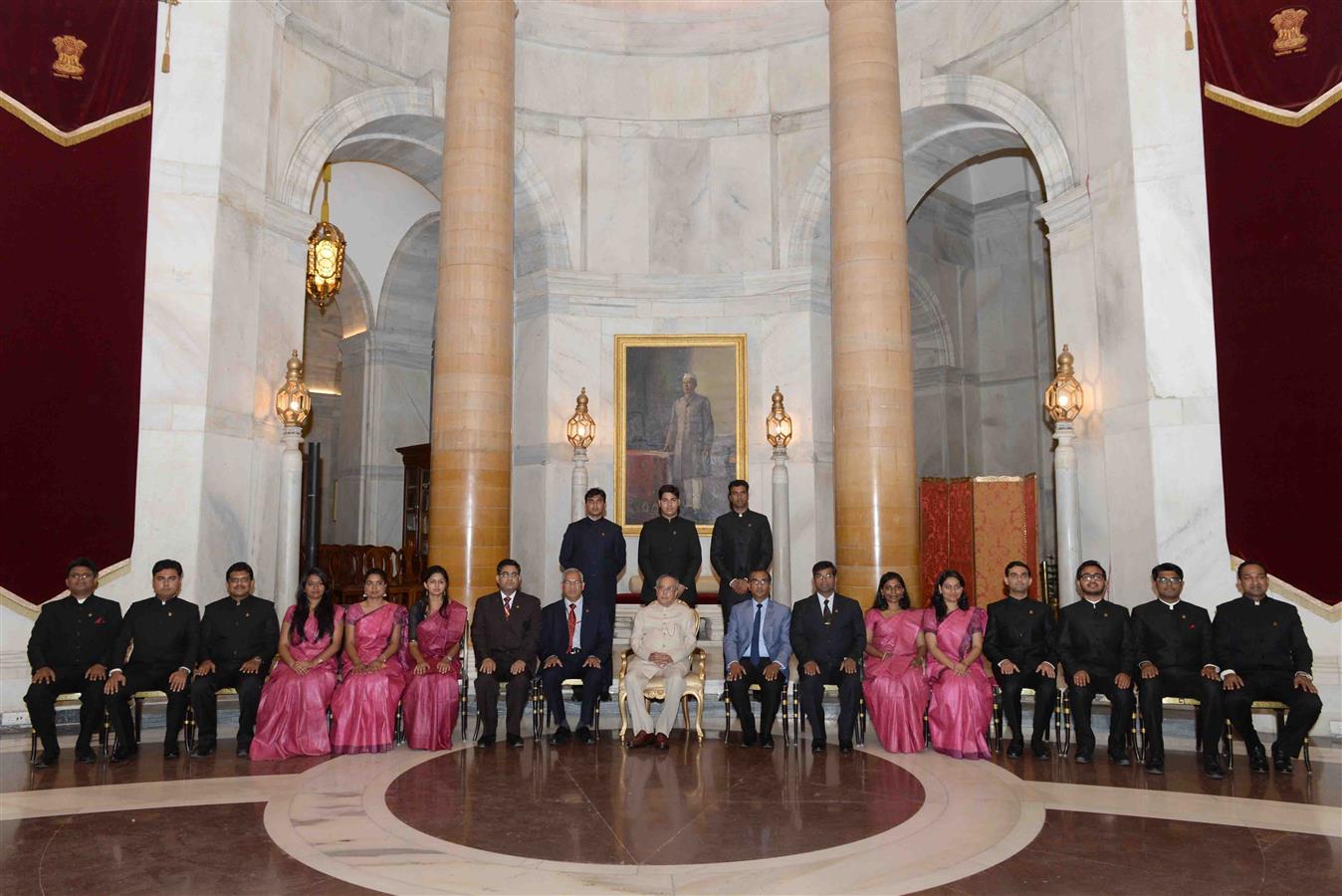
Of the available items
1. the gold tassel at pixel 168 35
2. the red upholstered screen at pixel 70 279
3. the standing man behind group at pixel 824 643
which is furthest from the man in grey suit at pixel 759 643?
the gold tassel at pixel 168 35

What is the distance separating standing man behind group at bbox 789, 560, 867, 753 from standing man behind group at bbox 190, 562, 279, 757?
4365 mm

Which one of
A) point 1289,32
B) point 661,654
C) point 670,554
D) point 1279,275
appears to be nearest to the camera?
point 661,654

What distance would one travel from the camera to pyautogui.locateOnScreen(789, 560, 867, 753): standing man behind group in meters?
8.27

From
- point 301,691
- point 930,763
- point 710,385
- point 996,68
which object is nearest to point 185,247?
point 301,691

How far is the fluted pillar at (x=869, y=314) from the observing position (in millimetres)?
11055

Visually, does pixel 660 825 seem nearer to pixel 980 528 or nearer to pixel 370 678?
pixel 370 678

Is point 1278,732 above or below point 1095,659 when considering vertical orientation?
below

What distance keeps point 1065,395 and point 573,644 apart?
5.70m

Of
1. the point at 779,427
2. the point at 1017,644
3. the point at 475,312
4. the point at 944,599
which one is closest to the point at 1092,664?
the point at 1017,644

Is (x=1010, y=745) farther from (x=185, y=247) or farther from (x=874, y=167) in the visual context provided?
(x=185, y=247)

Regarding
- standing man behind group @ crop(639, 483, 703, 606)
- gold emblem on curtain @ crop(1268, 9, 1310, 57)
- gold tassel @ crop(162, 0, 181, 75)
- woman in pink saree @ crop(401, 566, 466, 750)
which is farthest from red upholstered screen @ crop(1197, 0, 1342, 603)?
gold tassel @ crop(162, 0, 181, 75)

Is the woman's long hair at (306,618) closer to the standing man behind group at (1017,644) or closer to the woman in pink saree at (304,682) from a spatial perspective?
the woman in pink saree at (304,682)

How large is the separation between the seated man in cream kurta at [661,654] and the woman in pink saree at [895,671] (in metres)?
1.50

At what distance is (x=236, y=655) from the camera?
27.7 feet
